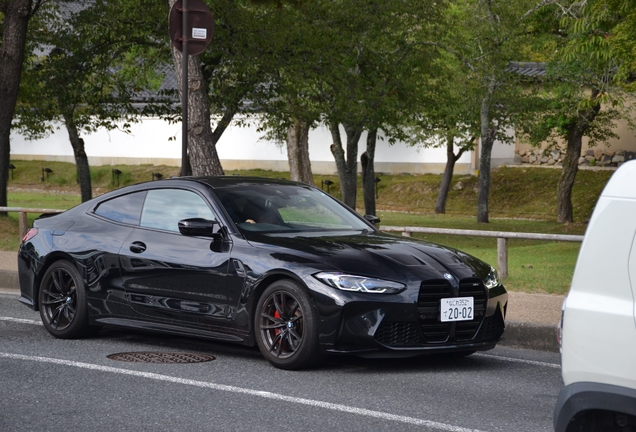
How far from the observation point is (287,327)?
24.6 ft

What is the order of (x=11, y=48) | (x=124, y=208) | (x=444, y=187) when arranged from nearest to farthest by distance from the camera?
(x=124, y=208), (x=11, y=48), (x=444, y=187)

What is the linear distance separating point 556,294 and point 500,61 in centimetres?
1634

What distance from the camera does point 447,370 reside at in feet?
25.3

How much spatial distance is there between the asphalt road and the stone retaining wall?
32197mm

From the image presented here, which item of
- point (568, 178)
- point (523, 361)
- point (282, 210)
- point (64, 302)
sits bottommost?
point (523, 361)

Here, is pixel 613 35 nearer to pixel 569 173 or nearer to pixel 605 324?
pixel 605 324

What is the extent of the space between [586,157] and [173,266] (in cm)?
3609

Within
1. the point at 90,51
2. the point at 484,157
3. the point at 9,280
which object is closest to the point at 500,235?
the point at 9,280

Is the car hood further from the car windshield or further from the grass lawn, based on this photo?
the grass lawn

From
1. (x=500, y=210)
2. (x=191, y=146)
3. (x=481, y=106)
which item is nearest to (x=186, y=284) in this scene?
(x=191, y=146)

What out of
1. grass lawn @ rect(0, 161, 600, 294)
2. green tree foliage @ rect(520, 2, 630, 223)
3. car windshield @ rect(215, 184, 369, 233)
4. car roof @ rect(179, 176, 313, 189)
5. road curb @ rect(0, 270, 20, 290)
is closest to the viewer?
car windshield @ rect(215, 184, 369, 233)

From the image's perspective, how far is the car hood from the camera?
736 centimetres

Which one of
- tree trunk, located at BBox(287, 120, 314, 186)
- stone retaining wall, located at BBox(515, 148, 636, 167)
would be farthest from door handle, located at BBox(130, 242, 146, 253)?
stone retaining wall, located at BBox(515, 148, 636, 167)

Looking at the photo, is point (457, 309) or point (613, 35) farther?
point (613, 35)
